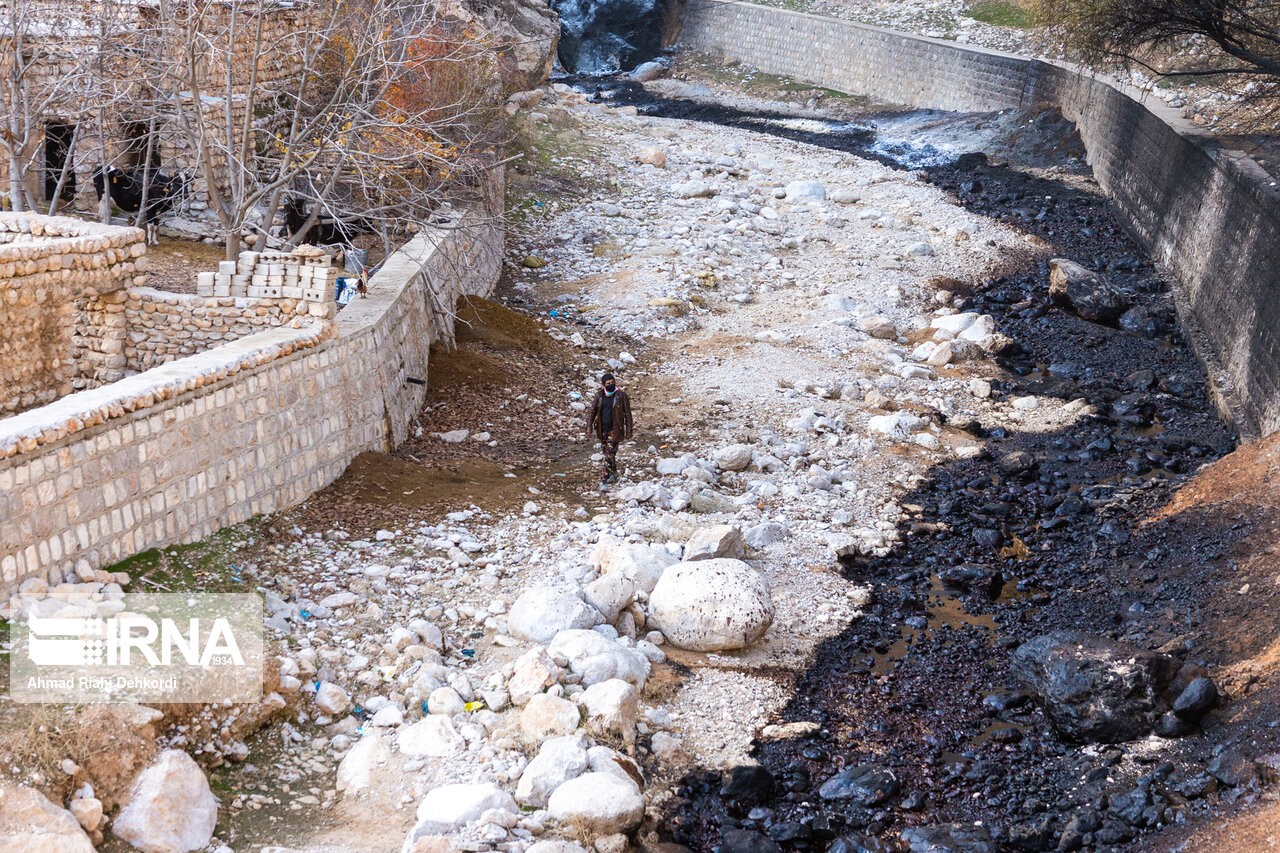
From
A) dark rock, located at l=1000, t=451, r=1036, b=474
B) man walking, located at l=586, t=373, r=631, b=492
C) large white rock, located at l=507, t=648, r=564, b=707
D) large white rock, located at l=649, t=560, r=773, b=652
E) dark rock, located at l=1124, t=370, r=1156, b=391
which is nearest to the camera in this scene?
large white rock, located at l=507, t=648, r=564, b=707

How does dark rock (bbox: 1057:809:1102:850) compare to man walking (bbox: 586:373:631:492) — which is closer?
dark rock (bbox: 1057:809:1102:850)

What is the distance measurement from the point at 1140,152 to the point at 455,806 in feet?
65.8

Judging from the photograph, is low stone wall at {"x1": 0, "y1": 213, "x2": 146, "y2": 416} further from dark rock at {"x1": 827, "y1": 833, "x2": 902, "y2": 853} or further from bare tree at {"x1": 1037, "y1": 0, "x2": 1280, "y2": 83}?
bare tree at {"x1": 1037, "y1": 0, "x2": 1280, "y2": 83}

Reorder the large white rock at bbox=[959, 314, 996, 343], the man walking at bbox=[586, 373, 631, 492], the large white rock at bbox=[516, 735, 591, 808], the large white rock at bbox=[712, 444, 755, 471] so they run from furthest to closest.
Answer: the large white rock at bbox=[959, 314, 996, 343], the large white rock at bbox=[712, 444, 755, 471], the man walking at bbox=[586, 373, 631, 492], the large white rock at bbox=[516, 735, 591, 808]

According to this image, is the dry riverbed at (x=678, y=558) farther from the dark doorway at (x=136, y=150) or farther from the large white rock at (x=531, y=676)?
the dark doorway at (x=136, y=150)

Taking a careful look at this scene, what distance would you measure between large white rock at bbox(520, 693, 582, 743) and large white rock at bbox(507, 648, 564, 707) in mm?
135

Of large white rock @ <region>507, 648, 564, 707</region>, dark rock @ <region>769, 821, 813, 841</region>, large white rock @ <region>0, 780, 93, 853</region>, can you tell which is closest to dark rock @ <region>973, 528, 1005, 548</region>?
dark rock @ <region>769, 821, 813, 841</region>

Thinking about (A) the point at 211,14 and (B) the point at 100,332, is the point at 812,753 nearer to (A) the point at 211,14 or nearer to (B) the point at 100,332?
(B) the point at 100,332

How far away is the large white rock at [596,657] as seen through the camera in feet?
22.7

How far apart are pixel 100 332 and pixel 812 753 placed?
6752mm

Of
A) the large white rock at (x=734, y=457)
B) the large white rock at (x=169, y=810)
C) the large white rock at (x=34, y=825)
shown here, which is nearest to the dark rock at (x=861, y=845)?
the large white rock at (x=169, y=810)

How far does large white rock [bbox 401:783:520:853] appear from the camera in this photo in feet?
18.4

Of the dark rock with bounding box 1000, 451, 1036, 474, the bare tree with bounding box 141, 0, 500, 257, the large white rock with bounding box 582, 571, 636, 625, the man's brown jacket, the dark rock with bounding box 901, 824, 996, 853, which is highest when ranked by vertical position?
the bare tree with bounding box 141, 0, 500, 257

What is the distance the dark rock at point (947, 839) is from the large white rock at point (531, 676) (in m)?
2.26
